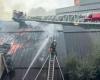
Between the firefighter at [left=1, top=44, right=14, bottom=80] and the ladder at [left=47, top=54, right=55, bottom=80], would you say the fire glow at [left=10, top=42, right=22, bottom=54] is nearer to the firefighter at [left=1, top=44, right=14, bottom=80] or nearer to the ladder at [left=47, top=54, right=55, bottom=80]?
the firefighter at [left=1, top=44, right=14, bottom=80]

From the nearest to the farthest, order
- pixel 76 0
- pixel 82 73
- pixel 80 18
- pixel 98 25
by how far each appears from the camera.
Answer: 1. pixel 82 73
2. pixel 98 25
3. pixel 80 18
4. pixel 76 0

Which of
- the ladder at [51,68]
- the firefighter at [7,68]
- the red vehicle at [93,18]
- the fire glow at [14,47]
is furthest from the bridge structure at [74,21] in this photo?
the firefighter at [7,68]

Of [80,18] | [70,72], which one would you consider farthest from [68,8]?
[70,72]

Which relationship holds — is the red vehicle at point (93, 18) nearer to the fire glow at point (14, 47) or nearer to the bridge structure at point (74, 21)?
the bridge structure at point (74, 21)

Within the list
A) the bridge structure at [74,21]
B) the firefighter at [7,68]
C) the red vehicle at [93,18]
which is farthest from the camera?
the red vehicle at [93,18]

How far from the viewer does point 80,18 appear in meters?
36.3

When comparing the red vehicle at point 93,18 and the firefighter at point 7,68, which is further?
the red vehicle at point 93,18

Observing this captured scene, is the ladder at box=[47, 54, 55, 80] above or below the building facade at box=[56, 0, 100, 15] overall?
below

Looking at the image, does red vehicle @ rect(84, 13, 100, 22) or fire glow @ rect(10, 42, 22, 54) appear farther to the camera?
red vehicle @ rect(84, 13, 100, 22)

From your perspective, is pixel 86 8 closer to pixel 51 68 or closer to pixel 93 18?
pixel 93 18

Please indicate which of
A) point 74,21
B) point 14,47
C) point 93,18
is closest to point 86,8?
point 93,18

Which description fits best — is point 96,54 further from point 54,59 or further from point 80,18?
point 80,18

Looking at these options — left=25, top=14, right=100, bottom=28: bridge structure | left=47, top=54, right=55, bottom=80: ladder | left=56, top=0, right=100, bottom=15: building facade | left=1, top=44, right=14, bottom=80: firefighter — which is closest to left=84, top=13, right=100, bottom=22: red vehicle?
left=25, top=14, right=100, bottom=28: bridge structure

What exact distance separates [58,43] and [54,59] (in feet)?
13.4
